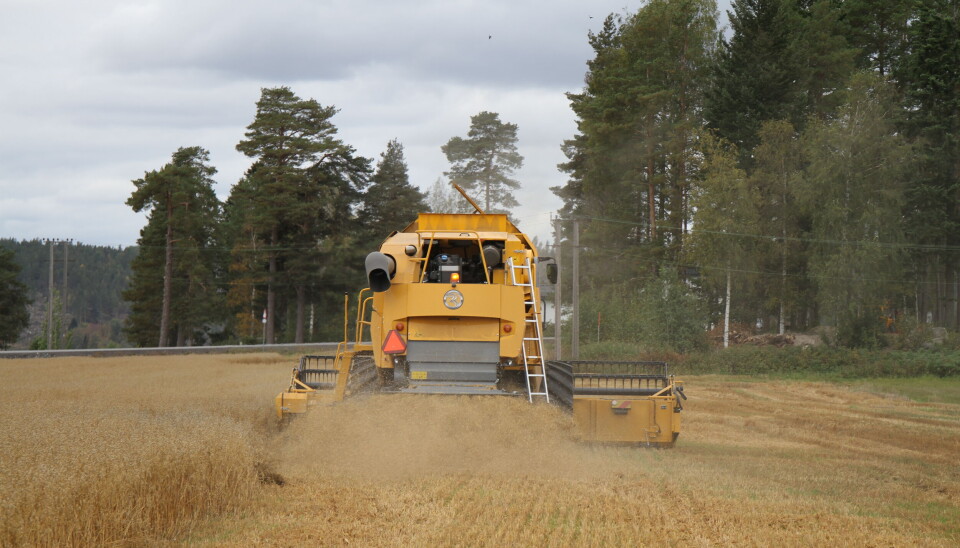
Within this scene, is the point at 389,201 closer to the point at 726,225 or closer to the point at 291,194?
the point at 291,194

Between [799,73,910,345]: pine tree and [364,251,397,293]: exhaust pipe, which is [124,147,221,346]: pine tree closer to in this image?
[799,73,910,345]: pine tree

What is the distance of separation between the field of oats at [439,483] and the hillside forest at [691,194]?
58.9 feet

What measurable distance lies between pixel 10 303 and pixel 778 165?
49121mm

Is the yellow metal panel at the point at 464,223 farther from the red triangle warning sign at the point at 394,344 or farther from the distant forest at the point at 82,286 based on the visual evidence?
the distant forest at the point at 82,286

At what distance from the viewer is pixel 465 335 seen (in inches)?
435

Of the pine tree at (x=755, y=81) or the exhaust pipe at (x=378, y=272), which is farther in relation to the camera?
the pine tree at (x=755, y=81)

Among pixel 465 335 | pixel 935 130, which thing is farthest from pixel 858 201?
pixel 465 335

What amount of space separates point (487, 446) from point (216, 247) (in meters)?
55.2

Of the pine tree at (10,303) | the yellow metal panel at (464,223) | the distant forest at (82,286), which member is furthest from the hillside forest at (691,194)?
the distant forest at (82,286)

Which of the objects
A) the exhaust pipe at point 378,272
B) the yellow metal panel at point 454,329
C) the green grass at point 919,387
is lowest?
the green grass at point 919,387

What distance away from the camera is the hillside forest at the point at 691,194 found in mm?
36656

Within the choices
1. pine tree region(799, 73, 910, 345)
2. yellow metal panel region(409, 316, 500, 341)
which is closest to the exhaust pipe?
yellow metal panel region(409, 316, 500, 341)

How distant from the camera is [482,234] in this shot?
1198cm

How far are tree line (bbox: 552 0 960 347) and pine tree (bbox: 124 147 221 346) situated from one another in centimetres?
2512
